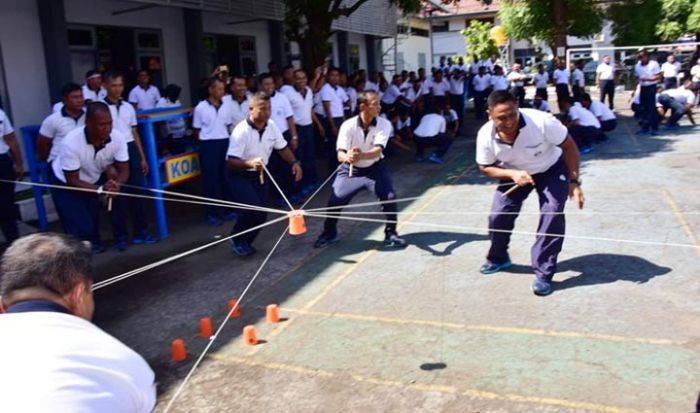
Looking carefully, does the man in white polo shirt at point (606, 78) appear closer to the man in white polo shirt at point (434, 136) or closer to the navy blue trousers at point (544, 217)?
the man in white polo shirt at point (434, 136)

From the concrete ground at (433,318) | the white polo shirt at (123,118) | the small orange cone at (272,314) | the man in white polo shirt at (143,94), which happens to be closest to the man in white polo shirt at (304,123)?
the concrete ground at (433,318)

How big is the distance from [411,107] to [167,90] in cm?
702

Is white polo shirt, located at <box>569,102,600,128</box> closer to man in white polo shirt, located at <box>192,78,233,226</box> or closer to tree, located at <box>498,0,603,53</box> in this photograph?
man in white polo shirt, located at <box>192,78,233,226</box>

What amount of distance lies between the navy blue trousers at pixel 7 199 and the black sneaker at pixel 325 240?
3440 mm

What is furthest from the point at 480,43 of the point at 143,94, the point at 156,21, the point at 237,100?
the point at 237,100

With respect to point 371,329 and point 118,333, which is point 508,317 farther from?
point 118,333

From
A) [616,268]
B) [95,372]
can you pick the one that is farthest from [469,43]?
[95,372]

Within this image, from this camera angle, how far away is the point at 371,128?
7.01 m

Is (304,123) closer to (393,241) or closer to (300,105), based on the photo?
(300,105)

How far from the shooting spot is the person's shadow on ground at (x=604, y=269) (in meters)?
5.55

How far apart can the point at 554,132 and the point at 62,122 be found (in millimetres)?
5189

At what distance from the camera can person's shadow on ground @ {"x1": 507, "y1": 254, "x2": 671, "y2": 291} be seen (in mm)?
5555

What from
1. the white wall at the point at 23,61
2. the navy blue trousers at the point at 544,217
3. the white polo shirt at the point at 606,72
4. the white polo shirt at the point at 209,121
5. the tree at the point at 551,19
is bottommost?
the navy blue trousers at the point at 544,217

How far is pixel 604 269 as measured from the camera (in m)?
5.84
